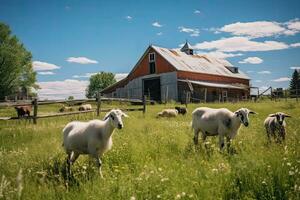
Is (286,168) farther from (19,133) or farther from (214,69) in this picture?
(214,69)

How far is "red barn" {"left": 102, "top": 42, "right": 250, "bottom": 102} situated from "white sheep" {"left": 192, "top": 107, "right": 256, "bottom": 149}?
2832 centimetres

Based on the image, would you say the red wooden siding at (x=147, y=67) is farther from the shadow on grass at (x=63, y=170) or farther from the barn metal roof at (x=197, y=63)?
the shadow on grass at (x=63, y=170)

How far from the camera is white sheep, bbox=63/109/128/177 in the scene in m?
7.19

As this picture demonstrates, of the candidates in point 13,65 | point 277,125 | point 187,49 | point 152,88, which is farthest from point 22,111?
point 187,49

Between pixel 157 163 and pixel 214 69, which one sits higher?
pixel 214 69

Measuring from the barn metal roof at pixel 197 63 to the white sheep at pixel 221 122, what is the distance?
32050 millimetres

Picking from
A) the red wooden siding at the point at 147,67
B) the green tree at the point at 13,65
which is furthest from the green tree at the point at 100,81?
the red wooden siding at the point at 147,67

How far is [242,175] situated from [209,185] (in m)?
0.56

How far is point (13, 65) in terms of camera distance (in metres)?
49.4

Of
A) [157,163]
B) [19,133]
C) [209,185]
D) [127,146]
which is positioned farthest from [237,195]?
[19,133]

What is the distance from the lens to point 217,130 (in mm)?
9492

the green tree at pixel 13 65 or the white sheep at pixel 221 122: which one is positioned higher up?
the green tree at pixel 13 65

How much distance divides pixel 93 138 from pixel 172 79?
35233 millimetres

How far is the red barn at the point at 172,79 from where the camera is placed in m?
42.0
